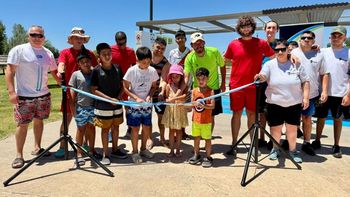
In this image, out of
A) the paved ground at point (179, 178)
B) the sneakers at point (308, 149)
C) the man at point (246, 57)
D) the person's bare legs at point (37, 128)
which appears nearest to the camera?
the paved ground at point (179, 178)

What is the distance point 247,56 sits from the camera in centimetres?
445

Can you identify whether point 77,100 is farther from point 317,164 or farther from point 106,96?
point 317,164

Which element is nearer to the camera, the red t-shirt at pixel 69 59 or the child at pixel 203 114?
the child at pixel 203 114

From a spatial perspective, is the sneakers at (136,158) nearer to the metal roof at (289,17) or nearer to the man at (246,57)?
the man at (246,57)

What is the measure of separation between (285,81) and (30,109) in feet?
12.0

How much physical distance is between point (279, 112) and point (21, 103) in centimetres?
372

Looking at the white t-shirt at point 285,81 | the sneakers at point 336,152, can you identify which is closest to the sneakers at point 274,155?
the white t-shirt at point 285,81

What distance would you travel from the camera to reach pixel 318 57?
4.61 metres

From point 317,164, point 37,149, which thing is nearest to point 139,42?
point 37,149

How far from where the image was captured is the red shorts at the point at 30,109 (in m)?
4.20

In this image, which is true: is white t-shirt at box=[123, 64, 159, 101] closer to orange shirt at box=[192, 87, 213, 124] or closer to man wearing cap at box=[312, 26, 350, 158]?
orange shirt at box=[192, 87, 213, 124]

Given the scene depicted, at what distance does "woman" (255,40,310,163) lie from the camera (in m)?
4.14

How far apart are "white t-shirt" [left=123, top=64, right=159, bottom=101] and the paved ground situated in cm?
105

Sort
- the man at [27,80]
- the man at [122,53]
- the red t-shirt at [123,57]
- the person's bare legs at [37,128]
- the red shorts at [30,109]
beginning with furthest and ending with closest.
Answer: the red t-shirt at [123,57] < the man at [122,53] < the person's bare legs at [37,128] < the red shorts at [30,109] < the man at [27,80]
